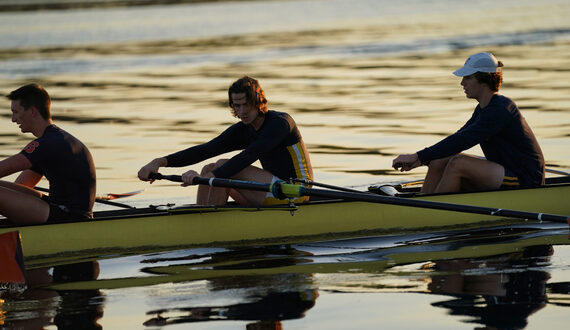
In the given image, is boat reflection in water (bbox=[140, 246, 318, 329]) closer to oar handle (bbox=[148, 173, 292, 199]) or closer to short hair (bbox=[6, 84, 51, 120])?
oar handle (bbox=[148, 173, 292, 199])

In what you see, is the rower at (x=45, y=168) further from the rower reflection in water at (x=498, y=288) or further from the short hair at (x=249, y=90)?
the rower reflection in water at (x=498, y=288)

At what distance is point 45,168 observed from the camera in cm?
935

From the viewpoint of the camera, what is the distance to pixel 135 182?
1384cm

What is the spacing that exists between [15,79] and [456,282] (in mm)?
21656

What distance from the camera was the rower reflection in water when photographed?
7.16 meters

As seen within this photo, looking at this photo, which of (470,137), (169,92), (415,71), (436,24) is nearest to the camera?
(470,137)

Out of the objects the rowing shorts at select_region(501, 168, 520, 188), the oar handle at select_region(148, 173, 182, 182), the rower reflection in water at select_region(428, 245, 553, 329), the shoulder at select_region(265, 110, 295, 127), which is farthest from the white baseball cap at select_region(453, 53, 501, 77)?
the oar handle at select_region(148, 173, 182, 182)

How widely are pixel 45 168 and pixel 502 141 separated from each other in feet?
13.9

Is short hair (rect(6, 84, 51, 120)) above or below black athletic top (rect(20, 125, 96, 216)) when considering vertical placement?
above

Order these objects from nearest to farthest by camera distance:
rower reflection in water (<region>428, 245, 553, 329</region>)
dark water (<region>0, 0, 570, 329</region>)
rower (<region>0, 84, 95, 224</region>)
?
Answer: rower reflection in water (<region>428, 245, 553, 329</region>), dark water (<region>0, 0, 570, 329</region>), rower (<region>0, 84, 95, 224</region>)

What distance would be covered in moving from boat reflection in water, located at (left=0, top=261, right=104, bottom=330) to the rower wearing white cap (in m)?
3.12

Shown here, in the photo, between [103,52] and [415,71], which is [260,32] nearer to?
[103,52]

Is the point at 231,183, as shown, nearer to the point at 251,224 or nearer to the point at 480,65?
the point at 251,224

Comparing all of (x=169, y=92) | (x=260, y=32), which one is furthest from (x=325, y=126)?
(x=260, y=32)
